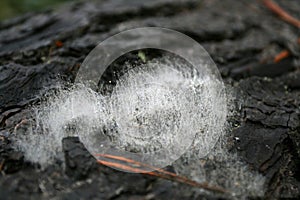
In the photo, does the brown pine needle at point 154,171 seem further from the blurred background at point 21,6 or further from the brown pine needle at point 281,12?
the blurred background at point 21,6

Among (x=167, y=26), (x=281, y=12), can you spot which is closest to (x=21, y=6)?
(x=167, y=26)

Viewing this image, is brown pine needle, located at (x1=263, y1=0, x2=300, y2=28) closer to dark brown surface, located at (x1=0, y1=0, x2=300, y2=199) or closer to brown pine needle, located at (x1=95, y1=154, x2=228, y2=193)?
dark brown surface, located at (x1=0, y1=0, x2=300, y2=199)

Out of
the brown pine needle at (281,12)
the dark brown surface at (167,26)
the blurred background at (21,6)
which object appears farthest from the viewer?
the blurred background at (21,6)

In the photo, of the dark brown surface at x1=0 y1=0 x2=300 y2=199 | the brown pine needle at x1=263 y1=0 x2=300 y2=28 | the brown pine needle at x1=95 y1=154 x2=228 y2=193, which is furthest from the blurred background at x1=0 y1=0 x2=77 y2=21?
the brown pine needle at x1=95 y1=154 x2=228 y2=193

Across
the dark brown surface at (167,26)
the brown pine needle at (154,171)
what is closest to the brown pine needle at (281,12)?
the dark brown surface at (167,26)

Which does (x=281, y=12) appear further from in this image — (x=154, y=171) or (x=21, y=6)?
(x=21, y=6)

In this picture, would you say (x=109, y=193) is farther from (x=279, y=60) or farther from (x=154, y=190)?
(x=279, y=60)
